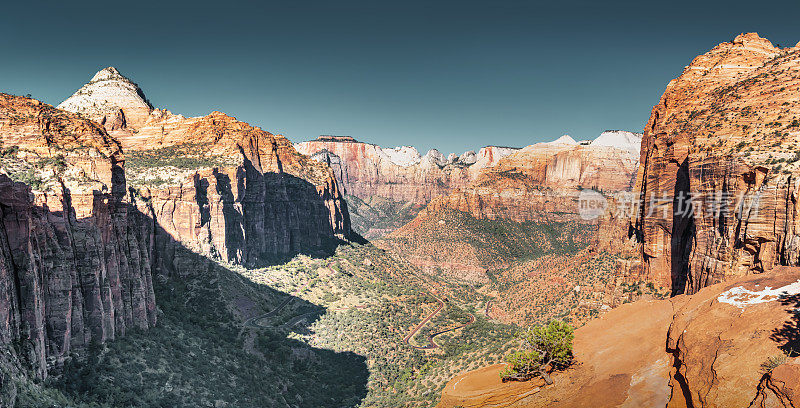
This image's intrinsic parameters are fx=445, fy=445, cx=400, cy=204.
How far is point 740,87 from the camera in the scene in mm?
46531

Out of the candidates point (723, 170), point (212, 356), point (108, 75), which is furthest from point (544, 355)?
point (108, 75)

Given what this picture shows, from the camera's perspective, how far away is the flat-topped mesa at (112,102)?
8750 cm

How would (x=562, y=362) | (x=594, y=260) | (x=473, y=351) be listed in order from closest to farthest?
1. (x=562, y=362)
2. (x=473, y=351)
3. (x=594, y=260)

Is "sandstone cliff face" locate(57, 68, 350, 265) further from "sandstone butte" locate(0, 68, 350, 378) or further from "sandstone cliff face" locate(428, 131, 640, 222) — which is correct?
"sandstone cliff face" locate(428, 131, 640, 222)

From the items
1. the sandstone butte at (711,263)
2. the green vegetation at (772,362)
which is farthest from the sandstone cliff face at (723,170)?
the green vegetation at (772,362)

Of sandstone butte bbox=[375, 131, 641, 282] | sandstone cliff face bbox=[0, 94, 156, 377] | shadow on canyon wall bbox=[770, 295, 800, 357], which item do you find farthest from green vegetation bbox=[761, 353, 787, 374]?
sandstone butte bbox=[375, 131, 641, 282]

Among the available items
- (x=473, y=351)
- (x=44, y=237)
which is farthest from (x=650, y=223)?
(x=44, y=237)

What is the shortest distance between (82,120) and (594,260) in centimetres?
7445

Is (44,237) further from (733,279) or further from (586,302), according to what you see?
(586,302)

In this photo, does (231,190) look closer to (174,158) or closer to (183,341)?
(174,158)

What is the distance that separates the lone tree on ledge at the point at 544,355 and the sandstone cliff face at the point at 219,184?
54.3m

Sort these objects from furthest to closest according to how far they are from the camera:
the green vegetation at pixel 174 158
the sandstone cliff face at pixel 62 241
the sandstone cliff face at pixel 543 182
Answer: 1. the sandstone cliff face at pixel 543 182
2. the green vegetation at pixel 174 158
3. the sandstone cliff face at pixel 62 241

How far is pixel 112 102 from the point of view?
93.5 meters

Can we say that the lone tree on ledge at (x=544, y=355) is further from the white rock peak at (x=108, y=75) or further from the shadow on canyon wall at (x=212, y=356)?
the white rock peak at (x=108, y=75)
